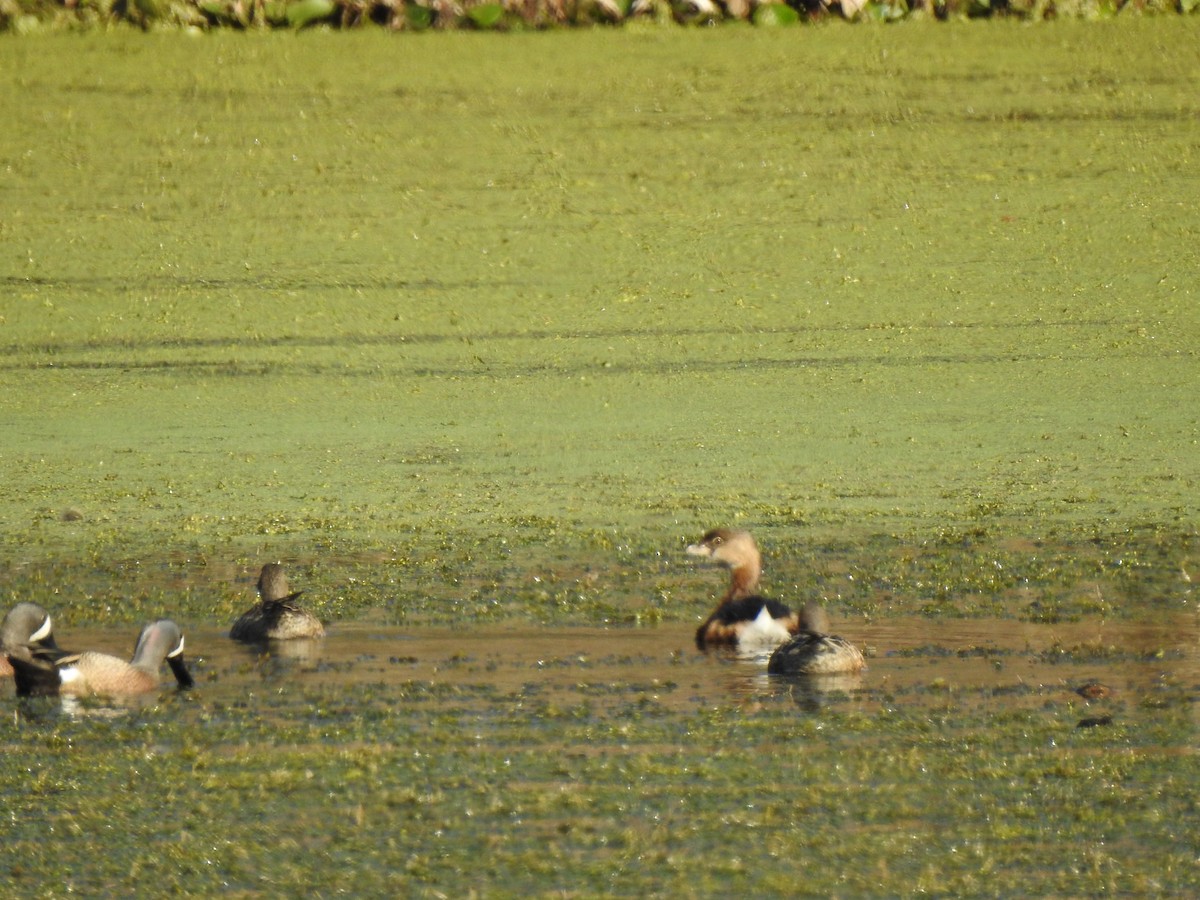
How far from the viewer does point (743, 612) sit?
16.1 feet

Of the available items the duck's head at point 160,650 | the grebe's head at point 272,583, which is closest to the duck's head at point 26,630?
the duck's head at point 160,650

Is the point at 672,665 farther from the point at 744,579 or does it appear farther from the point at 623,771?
the point at 623,771

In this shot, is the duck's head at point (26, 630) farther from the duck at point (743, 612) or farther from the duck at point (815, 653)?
the duck at point (815, 653)

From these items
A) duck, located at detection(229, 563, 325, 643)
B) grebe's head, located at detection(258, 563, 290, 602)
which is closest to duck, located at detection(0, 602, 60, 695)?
duck, located at detection(229, 563, 325, 643)

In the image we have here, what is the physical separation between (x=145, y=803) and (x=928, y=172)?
260 inches

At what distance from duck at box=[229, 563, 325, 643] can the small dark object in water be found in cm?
161

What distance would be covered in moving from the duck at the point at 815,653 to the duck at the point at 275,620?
975 mm

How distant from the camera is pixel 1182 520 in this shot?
19.6 ft

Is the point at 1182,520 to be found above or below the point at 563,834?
below

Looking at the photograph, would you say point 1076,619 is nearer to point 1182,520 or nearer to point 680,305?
point 1182,520

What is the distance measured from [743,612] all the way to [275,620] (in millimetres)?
1002

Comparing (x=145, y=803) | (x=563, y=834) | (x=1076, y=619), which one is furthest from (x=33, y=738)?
(x=1076, y=619)

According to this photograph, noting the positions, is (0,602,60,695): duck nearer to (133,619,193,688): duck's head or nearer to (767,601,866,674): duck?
(133,619,193,688): duck's head

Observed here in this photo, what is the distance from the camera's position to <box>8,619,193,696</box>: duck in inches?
172
